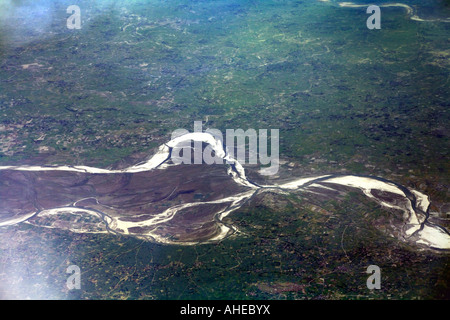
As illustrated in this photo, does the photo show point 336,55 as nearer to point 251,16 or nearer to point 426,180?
point 251,16

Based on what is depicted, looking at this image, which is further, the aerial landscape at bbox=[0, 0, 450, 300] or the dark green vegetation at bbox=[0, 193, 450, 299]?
the aerial landscape at bbox=[0, 0, 450, 300]

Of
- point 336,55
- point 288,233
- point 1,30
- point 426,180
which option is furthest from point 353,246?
point 1,30

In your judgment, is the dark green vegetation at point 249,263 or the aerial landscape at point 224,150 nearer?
the dark green vegetation at point 249,263

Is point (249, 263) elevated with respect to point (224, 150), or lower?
lower

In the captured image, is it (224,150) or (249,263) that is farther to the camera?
(224,150)

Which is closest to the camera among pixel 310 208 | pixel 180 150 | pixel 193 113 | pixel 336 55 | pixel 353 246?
pixel 353 246
